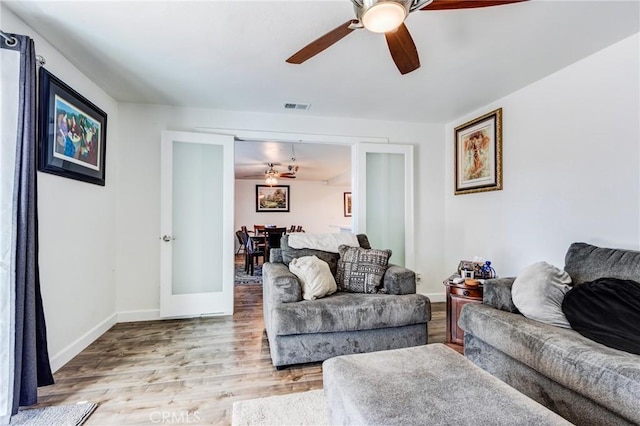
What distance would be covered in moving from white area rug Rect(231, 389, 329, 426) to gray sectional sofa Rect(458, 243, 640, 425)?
43.3 inches

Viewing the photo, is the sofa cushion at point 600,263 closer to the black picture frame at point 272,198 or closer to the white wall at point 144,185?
the white wall at point 144,185

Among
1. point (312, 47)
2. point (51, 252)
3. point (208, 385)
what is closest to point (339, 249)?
point (208, 385)

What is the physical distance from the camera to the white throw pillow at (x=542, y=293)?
70.6 inches

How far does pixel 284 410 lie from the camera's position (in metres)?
1.72

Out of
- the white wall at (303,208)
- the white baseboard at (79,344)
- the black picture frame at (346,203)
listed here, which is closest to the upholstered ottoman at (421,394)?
the white baseboard at (79,344)

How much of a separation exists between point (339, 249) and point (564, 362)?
1779mm

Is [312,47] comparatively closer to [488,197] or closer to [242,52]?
[242,52]

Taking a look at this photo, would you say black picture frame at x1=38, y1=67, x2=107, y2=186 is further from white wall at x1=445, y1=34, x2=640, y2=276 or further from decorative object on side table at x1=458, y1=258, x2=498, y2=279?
white wall at x1=445, y1=34, x2=640, y2=276

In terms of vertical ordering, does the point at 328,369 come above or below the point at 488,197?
below

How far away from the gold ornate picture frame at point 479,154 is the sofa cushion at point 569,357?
1809 millimetres

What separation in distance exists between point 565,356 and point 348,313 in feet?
4.11

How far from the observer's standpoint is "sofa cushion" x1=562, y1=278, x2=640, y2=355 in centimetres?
149

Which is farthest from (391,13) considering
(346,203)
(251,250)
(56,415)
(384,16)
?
(346,203)

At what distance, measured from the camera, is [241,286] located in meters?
4.87
